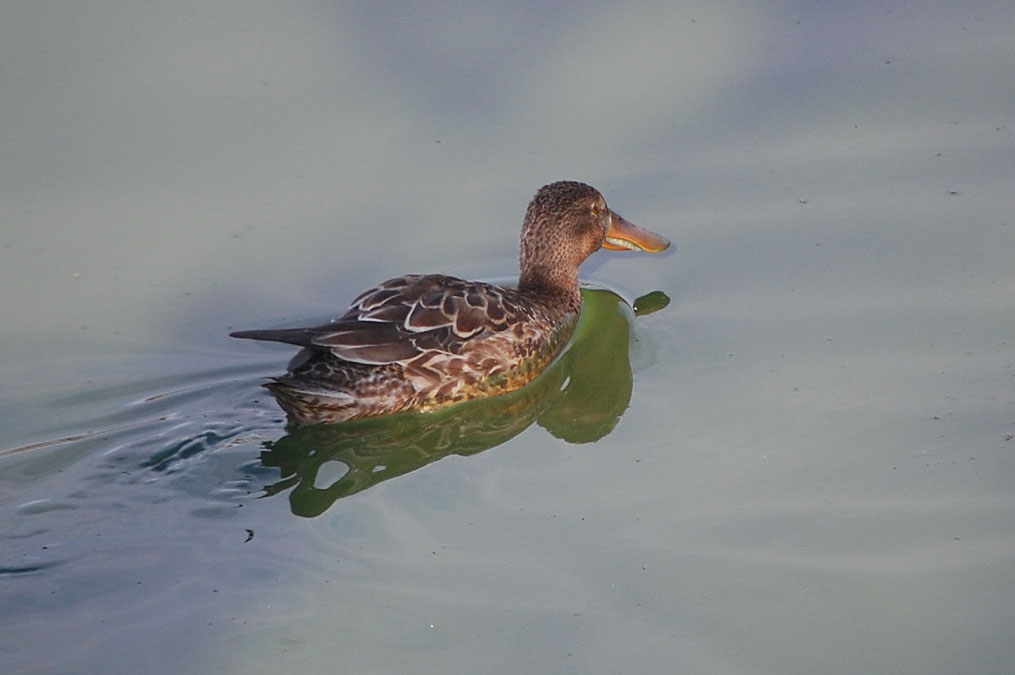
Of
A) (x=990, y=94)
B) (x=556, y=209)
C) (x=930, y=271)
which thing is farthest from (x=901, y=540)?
(x=990, y=94)

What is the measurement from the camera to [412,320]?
20.8ft

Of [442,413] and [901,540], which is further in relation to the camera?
[442,413]

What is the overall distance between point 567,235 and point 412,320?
1.14 metres

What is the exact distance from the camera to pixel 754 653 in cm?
466

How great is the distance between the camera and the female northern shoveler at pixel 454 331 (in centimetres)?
611

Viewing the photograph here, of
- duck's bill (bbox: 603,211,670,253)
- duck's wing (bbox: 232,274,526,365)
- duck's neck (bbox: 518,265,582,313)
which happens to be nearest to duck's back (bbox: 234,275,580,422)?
duck's wing (bbox: 232,274,526,365)

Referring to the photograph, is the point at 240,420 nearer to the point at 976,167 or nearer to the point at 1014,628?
Answer: the point at 1014,628

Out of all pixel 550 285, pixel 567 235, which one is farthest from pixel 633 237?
pixel 550 285

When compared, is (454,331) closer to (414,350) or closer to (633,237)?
(414,350)

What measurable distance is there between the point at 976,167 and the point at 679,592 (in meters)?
3.65

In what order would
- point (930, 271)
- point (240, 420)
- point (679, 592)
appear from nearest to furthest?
1. point (679, 592)
2. point (240, 420)
3. point (930, 271)

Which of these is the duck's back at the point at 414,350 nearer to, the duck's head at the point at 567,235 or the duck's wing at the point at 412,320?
the duck's wing at the point at 412,320

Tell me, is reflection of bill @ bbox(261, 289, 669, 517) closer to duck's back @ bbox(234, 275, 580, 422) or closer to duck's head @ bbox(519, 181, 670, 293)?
duck's back @ bbox(234, 275, 580, 422)

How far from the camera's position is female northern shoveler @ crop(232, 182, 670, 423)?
6.11 m
